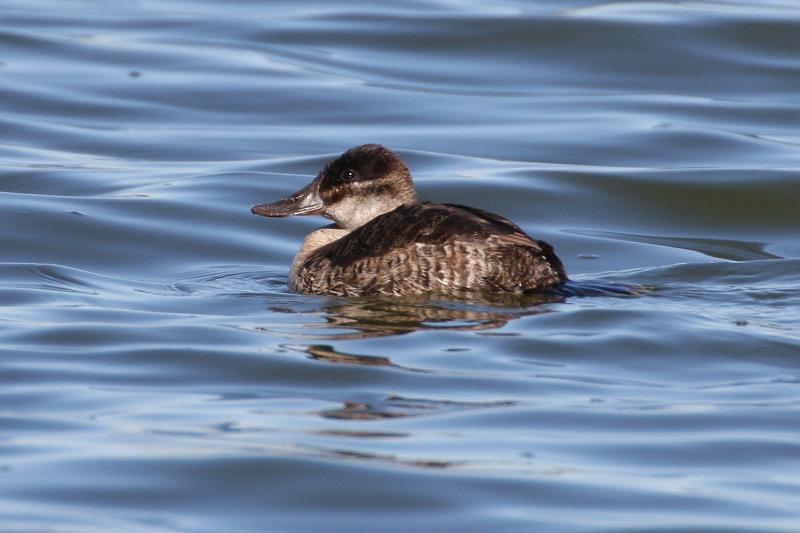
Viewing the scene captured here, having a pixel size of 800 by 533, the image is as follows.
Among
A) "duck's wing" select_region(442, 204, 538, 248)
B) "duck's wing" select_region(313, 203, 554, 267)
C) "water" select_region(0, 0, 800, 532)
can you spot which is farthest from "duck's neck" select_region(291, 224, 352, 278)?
"duck's wing" select_region(442, 204, 538, 248)

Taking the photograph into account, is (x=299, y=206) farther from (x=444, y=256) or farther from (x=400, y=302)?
(x=444, y=256)

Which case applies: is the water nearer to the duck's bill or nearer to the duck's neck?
the duck's neck

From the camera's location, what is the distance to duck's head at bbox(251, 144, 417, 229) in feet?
33.0

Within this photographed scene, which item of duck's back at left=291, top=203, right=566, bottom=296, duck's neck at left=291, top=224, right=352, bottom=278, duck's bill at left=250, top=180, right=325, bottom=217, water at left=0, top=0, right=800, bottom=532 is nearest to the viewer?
water at left=0, top=0, right=800, bottom=532

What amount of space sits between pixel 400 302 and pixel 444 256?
37 centimetres

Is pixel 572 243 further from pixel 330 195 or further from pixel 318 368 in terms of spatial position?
pixel 318 368

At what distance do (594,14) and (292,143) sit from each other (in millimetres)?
5408

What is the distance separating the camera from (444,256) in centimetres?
932

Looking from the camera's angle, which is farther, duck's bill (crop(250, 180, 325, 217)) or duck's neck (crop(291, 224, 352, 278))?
duck's bill (crop(250, 180, 325, 217))

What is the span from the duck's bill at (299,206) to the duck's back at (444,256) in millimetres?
855

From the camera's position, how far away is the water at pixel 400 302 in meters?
6.21

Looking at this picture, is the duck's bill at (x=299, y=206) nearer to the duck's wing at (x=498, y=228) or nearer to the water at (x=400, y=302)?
the water at (x=400, y=302)

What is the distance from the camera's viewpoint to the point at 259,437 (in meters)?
6.72

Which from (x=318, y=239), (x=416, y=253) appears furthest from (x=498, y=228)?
(x=318, y=239)
